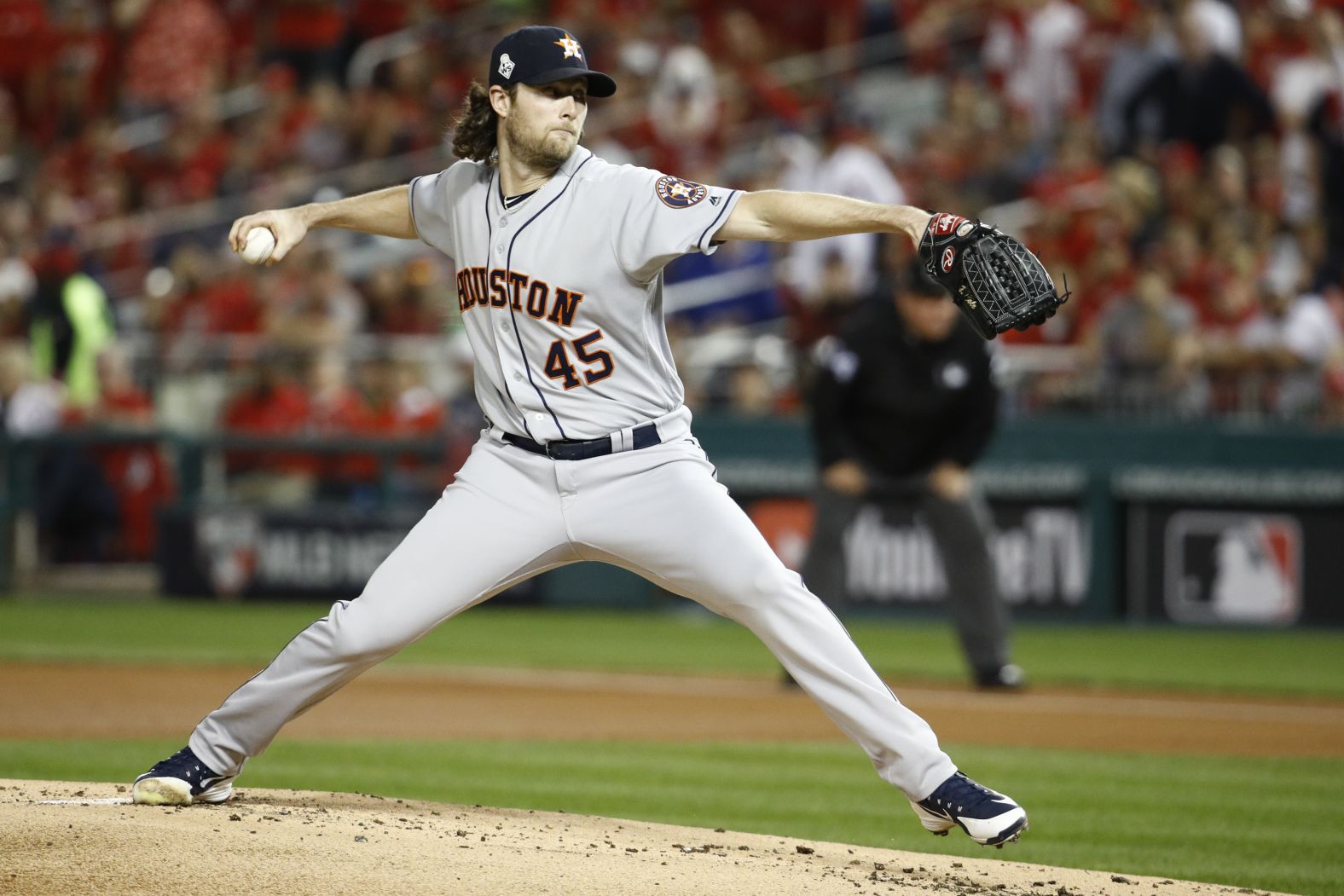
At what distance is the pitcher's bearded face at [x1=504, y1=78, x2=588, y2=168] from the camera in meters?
5.13

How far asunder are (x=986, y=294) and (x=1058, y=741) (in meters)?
4.24

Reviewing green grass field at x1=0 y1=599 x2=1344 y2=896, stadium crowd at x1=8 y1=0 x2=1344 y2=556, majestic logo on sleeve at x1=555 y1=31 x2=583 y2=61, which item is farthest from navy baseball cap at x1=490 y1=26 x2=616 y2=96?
stadium crowd at x1=8 y1=0 x2=1344 y2=556

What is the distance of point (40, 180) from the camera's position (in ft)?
62.1

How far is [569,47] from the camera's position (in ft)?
16.8

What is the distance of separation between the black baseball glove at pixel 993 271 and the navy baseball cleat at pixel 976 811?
120cm

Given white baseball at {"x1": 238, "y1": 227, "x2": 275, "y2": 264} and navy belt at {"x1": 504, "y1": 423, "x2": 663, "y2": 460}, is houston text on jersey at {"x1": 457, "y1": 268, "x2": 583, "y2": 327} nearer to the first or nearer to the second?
navy belt at {"x1": 504, "y1": 423, "x2": 663, "y2": 460}

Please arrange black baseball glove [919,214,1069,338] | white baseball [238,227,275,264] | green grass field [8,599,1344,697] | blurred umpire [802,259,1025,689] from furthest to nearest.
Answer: green grass field [8,599,1344,697], blurred umpire [802,259,1025,689], white baseball [238,227,275,264], black baseball glove [919,214,1069,338]

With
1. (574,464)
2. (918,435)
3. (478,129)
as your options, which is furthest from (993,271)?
(918,435)

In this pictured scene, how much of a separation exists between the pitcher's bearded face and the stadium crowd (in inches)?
304

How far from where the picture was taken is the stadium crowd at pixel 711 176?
13906 millimetres

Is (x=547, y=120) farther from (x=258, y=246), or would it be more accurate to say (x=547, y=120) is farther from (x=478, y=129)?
(x=258, y=246)

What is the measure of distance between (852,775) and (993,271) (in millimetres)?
3354

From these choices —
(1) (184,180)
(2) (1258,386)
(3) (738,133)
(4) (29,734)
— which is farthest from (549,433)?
(1) (184,180)

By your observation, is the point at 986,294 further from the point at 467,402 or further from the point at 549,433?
the point at 467,402
